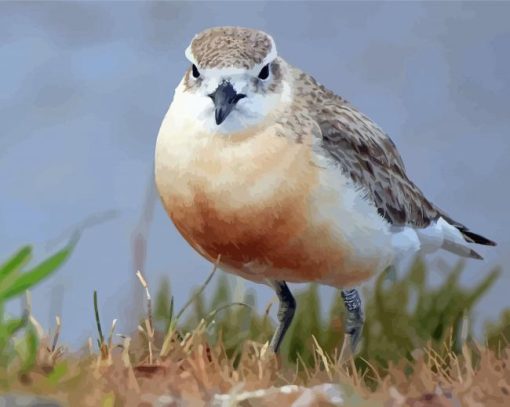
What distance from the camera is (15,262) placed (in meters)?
2.08

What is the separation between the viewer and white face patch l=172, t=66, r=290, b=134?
222cm

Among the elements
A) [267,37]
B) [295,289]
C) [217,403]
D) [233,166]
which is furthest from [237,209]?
[295,289]

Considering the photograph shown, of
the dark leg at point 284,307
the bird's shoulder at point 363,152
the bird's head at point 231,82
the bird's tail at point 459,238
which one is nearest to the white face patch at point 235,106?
the bird's head at point 231,82

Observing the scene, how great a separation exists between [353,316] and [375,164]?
449 mm

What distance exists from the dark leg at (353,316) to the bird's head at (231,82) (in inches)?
25.9

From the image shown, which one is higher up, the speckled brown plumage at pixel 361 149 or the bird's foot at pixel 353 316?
the speckled brown plumage at pixel 361 149

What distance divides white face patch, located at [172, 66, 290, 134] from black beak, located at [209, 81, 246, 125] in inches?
0.5

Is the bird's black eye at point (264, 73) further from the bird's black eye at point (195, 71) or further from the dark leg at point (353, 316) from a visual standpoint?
the dark leg at point (353, 316)

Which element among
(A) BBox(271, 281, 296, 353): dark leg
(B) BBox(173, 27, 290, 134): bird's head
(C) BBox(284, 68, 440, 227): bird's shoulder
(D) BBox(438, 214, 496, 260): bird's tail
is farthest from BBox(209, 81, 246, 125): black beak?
(D) BBox(438, 214, 496, 260): bird's tail

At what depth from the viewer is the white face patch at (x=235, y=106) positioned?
222 centimetres

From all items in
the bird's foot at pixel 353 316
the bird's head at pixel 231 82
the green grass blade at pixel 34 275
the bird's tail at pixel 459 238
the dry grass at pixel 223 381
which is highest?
the bird's head at pixel 231 82

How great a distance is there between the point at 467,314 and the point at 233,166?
1.02 m

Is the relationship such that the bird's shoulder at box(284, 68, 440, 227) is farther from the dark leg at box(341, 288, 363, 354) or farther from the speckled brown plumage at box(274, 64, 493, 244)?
the dark leg at box(341, 288, 363, 354)

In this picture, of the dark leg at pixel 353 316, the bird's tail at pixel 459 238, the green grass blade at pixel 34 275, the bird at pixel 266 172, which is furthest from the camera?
the bird's tail at pixel 459 238
